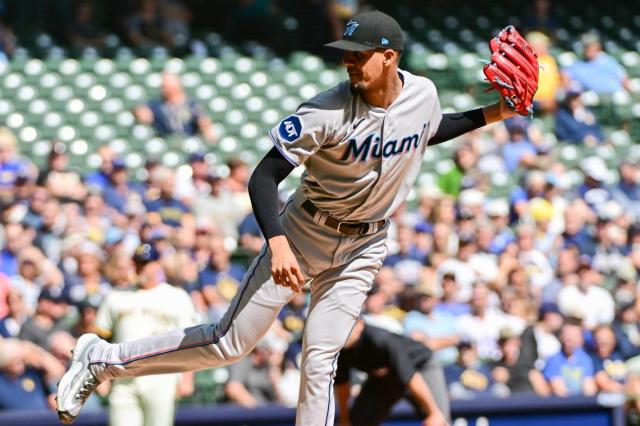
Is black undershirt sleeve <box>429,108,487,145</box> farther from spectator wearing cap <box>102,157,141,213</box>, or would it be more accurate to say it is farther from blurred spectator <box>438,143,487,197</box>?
blurred spectator <box>438,143,487,197</box>

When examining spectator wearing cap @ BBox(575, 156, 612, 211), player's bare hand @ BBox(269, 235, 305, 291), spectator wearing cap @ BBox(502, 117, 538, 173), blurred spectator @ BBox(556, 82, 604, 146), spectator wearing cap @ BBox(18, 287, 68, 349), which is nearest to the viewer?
player's bare hand @ BBox(269, 235, 305, 291)

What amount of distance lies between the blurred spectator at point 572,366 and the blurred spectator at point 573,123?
3705mm

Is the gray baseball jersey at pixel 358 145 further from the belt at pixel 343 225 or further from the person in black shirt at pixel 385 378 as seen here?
the person in black shirt at pixel 385 378

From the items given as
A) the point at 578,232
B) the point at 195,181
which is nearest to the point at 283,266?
the point at 195,181

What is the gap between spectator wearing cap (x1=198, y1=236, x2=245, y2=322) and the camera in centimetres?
853

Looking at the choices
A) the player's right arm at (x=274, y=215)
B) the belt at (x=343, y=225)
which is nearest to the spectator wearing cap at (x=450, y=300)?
the belt at (x=343, y=225)

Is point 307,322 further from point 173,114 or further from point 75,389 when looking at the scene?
point 173,114

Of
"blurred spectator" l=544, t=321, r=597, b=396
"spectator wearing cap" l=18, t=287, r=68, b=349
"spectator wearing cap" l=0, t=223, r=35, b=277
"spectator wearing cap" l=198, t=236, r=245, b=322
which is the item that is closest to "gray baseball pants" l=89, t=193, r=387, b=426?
"spectator wearing cap" l=18, t=287, r=68, b=349

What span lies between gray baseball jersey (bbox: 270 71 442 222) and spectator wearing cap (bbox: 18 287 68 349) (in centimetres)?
320

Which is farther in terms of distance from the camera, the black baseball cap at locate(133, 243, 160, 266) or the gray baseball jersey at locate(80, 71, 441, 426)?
the black baseball cap at locate(133, 243, 160, 266)

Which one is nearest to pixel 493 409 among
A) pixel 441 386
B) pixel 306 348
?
pixel 441 386

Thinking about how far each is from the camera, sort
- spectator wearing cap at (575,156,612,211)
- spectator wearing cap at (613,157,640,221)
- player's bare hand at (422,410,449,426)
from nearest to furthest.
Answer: player's bare hand at (422,410,449,426) → spectator wearing cap at (575,156,612,211) → spectator wearing cap at (613,157,640,221)

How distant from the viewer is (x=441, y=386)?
6867 mm

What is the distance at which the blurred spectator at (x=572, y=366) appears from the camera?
8789 millimetres
